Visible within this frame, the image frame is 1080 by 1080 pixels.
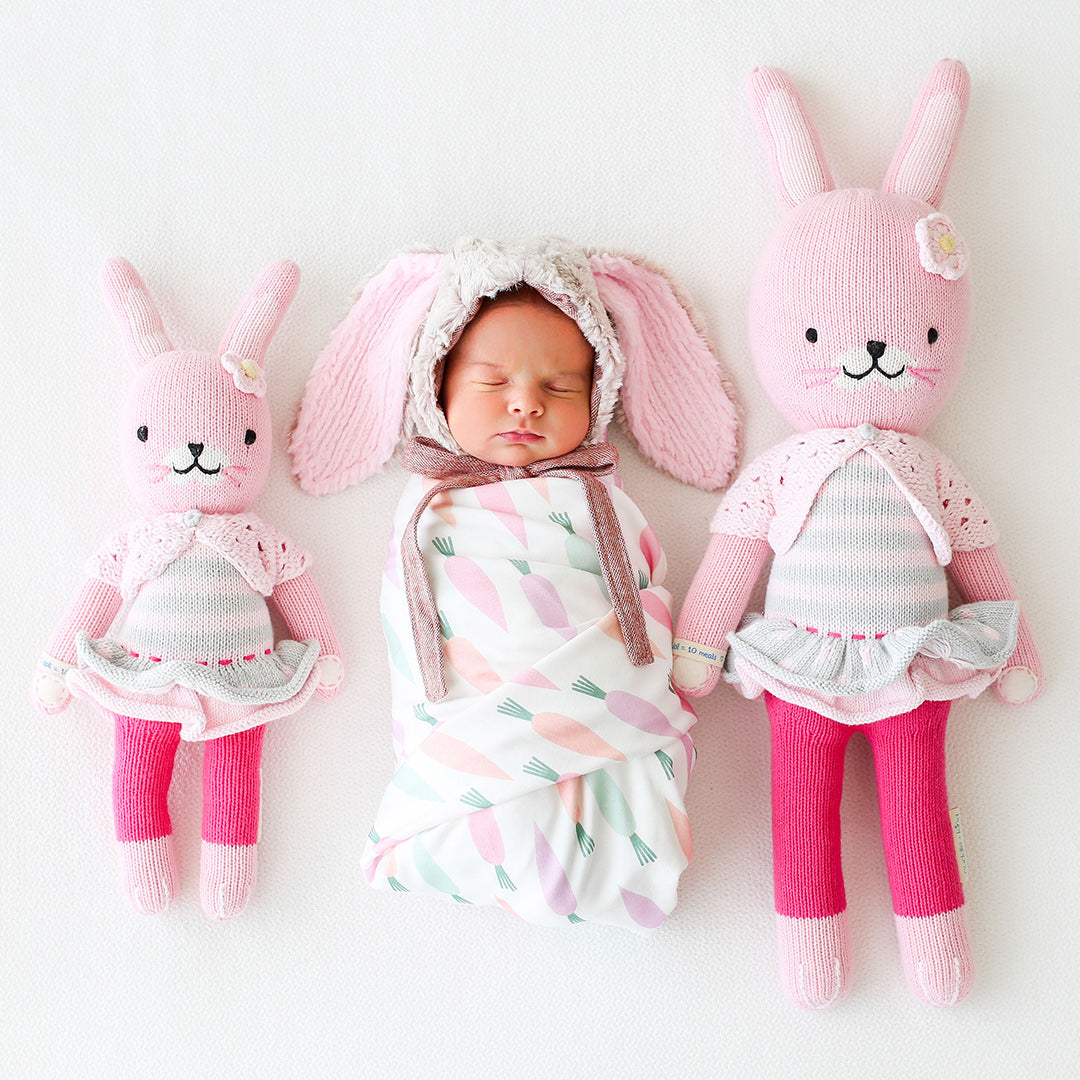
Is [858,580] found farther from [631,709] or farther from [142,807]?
[142,807]

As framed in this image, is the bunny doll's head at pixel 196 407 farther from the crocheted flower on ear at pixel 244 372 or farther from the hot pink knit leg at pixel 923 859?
the hot pink knit leg at pixel 923 859

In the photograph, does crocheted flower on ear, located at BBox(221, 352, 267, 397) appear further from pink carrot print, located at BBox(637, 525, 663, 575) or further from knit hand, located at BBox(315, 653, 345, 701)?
pink carrot print, located at BBox(637, 525, 663, 575)

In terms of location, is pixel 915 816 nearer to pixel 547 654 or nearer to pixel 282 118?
pixel 547 654

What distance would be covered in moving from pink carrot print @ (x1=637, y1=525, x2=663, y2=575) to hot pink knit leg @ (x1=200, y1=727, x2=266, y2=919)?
0.60m

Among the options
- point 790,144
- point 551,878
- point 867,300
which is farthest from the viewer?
point 790,144

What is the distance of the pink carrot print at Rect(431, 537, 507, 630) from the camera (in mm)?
1284

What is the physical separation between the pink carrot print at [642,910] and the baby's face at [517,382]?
59 cm

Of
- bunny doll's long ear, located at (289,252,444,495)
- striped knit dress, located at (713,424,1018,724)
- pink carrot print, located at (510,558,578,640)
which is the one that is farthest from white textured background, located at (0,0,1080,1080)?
pink carrot print, located at (510,558,578,640)

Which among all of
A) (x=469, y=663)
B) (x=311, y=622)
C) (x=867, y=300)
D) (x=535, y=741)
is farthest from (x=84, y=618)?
(x=867, y=300)

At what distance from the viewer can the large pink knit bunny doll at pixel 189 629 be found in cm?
130

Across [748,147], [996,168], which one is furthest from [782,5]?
[996,168]

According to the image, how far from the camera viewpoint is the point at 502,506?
1341mm

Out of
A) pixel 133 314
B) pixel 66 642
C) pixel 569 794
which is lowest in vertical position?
pixel 569 794

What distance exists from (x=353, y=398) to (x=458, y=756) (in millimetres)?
562
